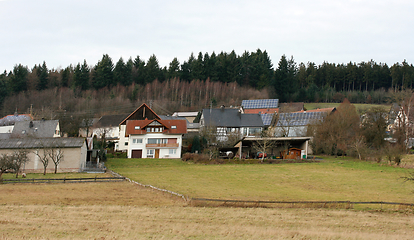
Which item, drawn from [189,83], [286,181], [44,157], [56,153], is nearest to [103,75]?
[189,83]

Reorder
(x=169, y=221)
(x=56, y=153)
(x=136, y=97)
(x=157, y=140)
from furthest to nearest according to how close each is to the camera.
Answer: (x=136, y=97) < (x=157, y=140) < (x=56, y=153) < (x=169, y=221)

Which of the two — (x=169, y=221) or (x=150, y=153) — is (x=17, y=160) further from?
(x=169, y=221)

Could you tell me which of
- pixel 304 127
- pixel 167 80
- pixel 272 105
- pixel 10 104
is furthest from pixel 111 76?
pixel 304 127

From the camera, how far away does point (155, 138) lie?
183 feet

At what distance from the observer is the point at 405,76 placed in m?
109

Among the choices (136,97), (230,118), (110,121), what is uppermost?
(136,97)

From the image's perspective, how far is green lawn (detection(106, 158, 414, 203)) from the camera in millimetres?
25266

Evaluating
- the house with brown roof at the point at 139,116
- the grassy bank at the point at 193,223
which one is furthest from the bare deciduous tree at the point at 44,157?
the house with brown roof at the point at 139,116

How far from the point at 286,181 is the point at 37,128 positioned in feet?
148

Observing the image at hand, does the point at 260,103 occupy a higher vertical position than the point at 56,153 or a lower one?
higher

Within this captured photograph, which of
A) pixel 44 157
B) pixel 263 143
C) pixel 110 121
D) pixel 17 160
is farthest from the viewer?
pixel 110 121

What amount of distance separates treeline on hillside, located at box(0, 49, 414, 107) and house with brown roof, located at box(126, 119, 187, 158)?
5099cm

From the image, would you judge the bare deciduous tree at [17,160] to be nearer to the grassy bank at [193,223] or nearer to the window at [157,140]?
the grassy bank at [193,223]

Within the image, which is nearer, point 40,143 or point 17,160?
point 17,160
